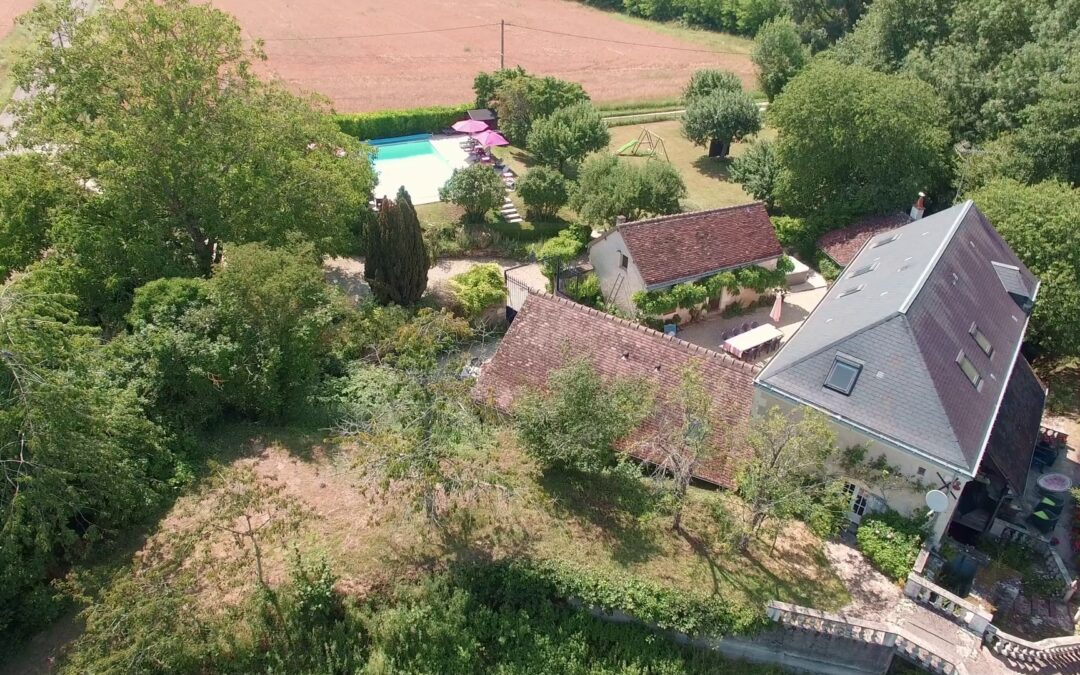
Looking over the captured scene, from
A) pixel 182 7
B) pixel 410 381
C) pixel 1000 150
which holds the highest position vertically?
pixel 182 7

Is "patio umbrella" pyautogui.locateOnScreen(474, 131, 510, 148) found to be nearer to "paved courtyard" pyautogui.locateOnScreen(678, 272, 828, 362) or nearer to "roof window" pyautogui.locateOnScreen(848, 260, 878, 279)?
"paved courtyard" pyautogui.locateOnScreen(678, 272, 828, 362)

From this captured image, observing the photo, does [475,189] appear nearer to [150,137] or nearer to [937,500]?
[150,137]

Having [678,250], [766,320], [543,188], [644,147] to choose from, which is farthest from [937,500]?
[644,147]

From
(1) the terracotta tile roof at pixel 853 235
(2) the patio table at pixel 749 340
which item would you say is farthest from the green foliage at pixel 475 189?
(1) the terracotta tile roof at pixel 853 235

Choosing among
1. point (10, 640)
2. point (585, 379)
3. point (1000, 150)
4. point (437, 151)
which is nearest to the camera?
point (10, 640)

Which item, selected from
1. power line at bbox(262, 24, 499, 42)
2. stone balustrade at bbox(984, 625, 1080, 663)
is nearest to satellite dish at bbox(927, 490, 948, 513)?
stone balustrade at bbox(984, 625, 1080, 663)

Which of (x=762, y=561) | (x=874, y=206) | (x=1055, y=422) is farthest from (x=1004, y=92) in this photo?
(x=762, y=561)

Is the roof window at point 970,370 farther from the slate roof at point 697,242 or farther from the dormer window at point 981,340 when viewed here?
the slate roof at point 697,242

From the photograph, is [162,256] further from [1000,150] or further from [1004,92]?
[1004,92]
